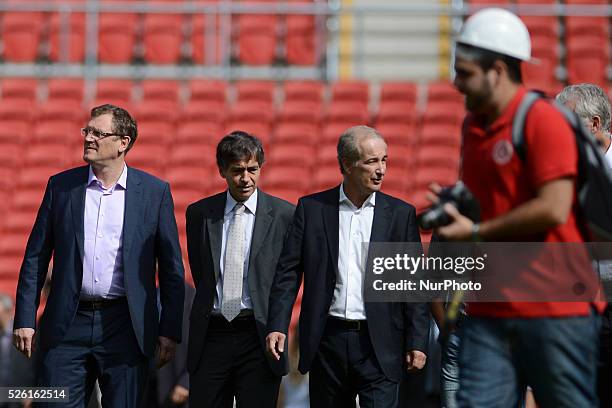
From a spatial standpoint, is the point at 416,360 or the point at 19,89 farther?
the point at 19,89

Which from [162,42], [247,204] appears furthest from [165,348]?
[162,42]

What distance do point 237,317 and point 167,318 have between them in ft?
1.09

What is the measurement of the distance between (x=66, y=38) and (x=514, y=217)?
9.79 meters

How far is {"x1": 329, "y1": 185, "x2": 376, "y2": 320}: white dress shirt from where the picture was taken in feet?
17.0

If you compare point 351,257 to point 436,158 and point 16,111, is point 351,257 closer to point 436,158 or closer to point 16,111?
point 436,158

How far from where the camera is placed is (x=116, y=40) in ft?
41.8

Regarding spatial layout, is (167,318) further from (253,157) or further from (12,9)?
(12,9)

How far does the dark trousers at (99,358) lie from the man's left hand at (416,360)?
4.21 ft

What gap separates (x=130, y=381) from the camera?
5297 mm

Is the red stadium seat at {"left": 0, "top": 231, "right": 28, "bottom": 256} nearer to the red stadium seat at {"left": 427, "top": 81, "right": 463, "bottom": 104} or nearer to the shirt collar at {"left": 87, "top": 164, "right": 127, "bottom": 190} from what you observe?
the red stadium seat at {"left": 427, "top": 81, "right": 463, "bottom": 104}

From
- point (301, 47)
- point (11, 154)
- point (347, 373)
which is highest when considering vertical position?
point (301, 47)

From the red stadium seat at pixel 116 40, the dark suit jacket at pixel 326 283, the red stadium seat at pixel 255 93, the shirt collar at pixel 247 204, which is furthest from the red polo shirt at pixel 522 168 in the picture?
the red stadium seat at pixel 116 40

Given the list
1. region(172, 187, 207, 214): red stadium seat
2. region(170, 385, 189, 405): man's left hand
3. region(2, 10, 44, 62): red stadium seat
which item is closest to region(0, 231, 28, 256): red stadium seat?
region(172, 187, 207, 214): red stadium seat

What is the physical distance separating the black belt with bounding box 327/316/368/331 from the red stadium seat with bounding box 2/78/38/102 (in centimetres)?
751
